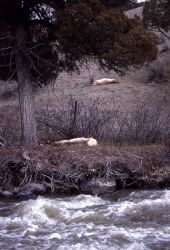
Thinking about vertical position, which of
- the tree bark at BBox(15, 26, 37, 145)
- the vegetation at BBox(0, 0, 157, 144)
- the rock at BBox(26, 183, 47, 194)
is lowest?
the rock at BBox(26, 183, 47, 194)

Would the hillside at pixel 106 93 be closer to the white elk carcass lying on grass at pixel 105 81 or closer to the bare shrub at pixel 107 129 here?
the white elk carcass lying on grass at pixel 105 81

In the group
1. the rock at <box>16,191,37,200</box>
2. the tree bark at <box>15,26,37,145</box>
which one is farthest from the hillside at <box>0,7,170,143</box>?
the rock at <box>16,191,37,200</box>

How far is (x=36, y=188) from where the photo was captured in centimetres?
1319

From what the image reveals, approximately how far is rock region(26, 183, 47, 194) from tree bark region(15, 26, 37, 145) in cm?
239

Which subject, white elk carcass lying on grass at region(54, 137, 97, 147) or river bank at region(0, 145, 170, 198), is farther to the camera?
white elk carcass lying on grass at region(54, 137, 97, 147)

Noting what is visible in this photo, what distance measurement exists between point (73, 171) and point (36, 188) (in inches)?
40.0

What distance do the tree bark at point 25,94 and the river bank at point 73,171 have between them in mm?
1247

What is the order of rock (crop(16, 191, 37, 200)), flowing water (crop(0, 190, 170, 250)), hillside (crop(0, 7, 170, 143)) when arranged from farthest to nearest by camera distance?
hillside (crop(0, 7, 170, 143)) < rock (crop(16, 191, 37, 200)) < flowing water (crop(0, 190, 170, 250))

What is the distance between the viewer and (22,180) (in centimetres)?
1330

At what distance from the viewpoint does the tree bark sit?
14649mm

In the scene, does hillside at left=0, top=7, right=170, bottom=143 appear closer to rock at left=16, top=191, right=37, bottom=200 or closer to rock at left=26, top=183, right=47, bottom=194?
rock at left=26, top=183, right=47, bottom=194

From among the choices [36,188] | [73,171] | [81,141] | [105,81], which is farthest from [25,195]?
[105,81]

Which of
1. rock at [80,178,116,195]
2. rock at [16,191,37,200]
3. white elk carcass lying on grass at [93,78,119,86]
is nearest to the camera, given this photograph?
rock at [16,191,37,200]

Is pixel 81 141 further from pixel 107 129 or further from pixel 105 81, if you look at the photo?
pixel 105 81
